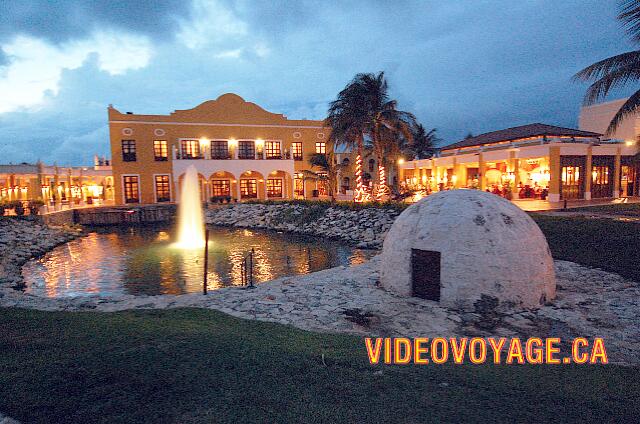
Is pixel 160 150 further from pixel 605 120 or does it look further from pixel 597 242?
pixel 605 120

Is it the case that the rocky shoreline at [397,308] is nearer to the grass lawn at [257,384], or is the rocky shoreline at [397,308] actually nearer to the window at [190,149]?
the grass lawn at [257,384]

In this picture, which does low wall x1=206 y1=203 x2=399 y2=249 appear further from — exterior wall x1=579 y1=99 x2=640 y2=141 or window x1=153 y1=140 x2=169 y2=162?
exterior wall x1=579 y1=99 x2=640 y2=141

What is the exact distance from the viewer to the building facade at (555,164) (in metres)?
25.0

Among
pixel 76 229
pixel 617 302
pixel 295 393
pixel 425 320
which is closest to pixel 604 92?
pixel 617 302

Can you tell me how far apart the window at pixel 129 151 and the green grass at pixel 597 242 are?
122 ft

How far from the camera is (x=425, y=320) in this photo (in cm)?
752

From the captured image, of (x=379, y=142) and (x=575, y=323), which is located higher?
(x=379, y=142)

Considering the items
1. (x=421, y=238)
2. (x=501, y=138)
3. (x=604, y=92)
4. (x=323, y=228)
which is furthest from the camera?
(x=501, y=138)

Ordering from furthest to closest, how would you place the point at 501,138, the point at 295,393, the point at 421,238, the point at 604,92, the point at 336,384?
the point at 501,138 → the point at 604,92 → the point at 421,238 → the point at 336,384 → the point at 295,393

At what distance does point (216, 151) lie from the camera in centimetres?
4025

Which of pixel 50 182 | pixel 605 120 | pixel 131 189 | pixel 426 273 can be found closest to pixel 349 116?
pixel 426 273

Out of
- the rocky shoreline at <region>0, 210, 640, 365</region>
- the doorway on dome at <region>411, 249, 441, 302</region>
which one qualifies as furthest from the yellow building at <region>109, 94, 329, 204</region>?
the doorway on dome at <region>411, 249, 441, 302</region>

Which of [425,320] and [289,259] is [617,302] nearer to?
[425,320]

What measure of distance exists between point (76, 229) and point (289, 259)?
2120 centimetres
